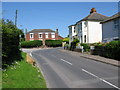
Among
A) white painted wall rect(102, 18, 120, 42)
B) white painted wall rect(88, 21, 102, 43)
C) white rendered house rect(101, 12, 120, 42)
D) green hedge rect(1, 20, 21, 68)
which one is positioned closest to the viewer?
green hedge rect(1, 20, 21, 68)

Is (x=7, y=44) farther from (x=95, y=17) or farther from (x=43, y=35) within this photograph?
(x=43, y=35)

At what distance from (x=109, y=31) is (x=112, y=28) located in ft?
3.89

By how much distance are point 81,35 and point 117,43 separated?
23.1 meters

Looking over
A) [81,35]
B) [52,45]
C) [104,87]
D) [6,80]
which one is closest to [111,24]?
[81,35]

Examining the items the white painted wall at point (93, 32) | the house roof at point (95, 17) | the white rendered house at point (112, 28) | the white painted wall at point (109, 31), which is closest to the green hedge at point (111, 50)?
the white rendered house at point (112, 28)

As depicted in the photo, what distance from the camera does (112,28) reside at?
93.1 feet

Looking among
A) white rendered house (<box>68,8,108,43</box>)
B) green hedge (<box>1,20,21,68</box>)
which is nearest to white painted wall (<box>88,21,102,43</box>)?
white rendered house (<box>68,8,108,43</box>)

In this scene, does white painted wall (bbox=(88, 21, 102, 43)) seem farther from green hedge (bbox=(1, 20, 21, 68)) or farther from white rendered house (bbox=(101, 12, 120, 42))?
green hedge (bbox=(1, 20, 21, 68))

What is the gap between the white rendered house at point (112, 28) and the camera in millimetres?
26906

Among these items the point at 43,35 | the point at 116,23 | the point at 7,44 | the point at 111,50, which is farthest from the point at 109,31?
the point at 43,35

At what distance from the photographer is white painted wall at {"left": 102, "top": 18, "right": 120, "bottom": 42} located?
2773 centimetres

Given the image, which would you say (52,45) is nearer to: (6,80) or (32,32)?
(32,32)

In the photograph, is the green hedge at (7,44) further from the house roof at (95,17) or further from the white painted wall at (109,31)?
the house roof at (95,17)

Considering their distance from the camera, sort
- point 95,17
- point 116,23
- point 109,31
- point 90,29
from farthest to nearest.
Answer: point 95,17
point 90,29
point 109,31
point 116,23
